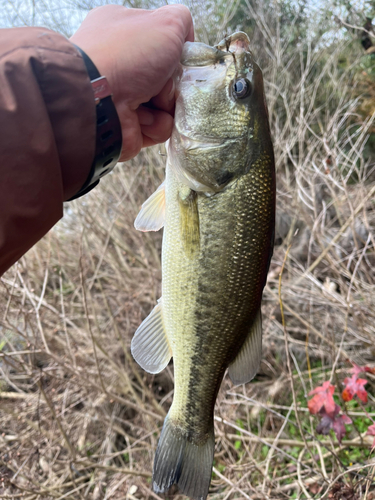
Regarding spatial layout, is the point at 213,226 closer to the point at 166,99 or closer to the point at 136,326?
the point at 166,99

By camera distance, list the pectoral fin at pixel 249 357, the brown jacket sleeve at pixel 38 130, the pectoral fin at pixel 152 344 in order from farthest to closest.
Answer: the pectoral fin at pixel 152 344
the pectoral fin at pixel 249 357
the brown jacket sleeve at pixel 38 130

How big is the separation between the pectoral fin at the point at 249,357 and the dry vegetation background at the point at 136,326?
117 cm

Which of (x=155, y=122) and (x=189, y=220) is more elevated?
(x=155, y=122)

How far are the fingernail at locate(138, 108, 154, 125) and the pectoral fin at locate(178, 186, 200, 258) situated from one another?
0.36m

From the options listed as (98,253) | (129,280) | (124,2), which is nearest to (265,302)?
(129,280)

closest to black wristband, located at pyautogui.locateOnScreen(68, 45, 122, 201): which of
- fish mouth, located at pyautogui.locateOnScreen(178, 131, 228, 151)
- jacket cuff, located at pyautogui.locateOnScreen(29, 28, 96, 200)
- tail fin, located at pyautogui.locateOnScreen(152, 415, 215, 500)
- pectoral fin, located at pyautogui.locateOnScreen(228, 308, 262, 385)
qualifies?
jacket cuff, located at pyautogui.locateOnScreen(29, 28, 96, 200)

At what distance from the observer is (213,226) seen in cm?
144

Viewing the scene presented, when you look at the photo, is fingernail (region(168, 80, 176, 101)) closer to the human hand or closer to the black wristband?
the human hand

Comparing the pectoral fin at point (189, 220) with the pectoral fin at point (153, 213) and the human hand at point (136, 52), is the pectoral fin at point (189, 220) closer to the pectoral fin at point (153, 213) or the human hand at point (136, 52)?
the pectoral fin at point (153, 213)

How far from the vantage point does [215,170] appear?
4.77 feet

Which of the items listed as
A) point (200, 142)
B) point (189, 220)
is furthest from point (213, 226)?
point (200, 142)

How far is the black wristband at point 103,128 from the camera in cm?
117

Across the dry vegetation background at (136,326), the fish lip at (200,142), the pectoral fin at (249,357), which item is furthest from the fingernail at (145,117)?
the dry vegetation background at (136,326)

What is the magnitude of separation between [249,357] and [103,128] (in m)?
1.11
